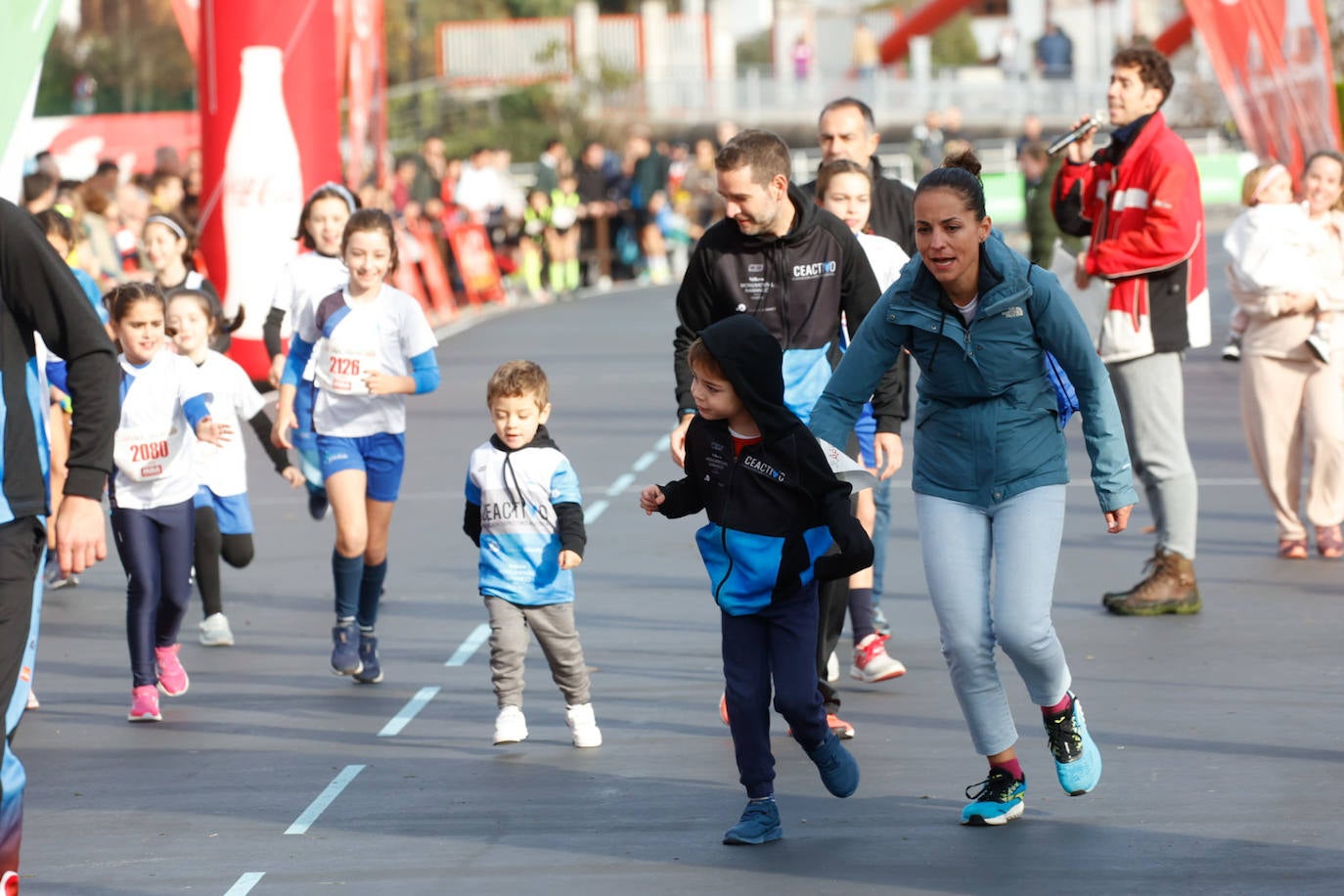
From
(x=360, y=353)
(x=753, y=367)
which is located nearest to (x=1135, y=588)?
(x=360, y=353)

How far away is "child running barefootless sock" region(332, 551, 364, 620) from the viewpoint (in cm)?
876

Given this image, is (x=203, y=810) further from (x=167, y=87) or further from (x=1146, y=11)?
(x=1146, y=11)

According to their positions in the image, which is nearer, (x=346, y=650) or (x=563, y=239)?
(x=346, y=650)

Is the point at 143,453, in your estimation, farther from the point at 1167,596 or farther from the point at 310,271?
the point at 1167,596

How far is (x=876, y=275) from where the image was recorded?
816 cm

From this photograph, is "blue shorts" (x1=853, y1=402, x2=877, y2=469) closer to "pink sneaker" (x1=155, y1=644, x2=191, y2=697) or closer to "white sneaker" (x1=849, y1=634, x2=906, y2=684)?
"white sneaker" (x1=849, y1=634, x2=906, y2=684)

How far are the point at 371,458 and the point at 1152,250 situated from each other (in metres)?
3.55

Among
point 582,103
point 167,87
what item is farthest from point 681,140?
point 167,87

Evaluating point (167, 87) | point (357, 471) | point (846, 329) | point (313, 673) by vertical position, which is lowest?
point (313, 673)

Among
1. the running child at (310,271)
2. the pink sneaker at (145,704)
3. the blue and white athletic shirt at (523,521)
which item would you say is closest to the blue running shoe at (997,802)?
the blue and white athletic shirt at (523,521)

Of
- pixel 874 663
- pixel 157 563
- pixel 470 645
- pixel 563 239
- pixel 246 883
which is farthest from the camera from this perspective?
pixel 563 239

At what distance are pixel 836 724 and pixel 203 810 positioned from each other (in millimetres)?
2102

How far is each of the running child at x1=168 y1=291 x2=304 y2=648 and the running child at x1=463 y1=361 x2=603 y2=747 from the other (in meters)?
1.75

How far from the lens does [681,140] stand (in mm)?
60031
